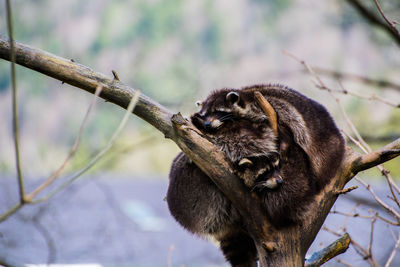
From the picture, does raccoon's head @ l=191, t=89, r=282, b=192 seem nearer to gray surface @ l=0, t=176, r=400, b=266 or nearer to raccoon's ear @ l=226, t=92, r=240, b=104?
raccoon's ear @ l=226, t=92, r=240, b=104

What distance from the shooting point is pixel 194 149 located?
6.23 ft

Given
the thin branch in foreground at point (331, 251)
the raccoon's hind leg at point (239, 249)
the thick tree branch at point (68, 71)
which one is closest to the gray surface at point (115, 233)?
the raccoon's hind leg at point (239, 249)

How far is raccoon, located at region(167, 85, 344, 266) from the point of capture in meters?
2.10

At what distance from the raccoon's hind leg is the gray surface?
7.64ft

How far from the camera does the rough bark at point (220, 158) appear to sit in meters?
1.82

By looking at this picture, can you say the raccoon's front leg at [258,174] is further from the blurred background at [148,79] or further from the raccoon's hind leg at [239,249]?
the blurred background at [148,79]

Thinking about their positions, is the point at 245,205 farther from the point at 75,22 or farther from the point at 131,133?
the point at 75,22

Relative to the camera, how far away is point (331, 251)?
2.02m

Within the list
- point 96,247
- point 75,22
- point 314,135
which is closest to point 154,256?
point 96,247

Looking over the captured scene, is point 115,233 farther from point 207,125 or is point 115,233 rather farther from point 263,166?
point 263,166

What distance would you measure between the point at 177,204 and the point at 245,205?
0.52 metres

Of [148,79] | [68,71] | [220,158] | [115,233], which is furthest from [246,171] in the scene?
[148,79]

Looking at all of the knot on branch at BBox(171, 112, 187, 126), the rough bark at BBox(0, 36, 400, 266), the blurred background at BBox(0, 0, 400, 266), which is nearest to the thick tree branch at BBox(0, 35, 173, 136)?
the rough bark at BBox(0, 36, 400, 266)

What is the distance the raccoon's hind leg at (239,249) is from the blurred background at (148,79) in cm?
266
